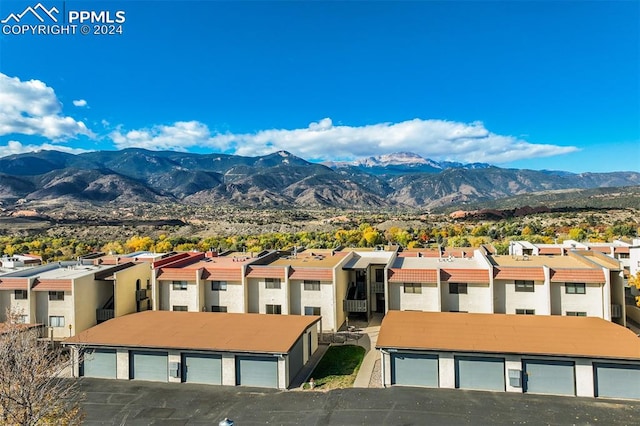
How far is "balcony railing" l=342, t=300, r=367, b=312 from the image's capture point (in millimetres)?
34188

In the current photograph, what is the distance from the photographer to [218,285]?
34250mm

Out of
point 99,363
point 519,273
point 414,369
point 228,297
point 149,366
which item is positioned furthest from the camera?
point 228,297

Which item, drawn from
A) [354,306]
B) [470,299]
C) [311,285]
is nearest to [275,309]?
[311,285]

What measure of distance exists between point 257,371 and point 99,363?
9.96m

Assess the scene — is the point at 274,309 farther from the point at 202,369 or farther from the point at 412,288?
the point at 412,288

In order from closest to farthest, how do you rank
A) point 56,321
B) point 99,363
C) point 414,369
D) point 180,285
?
point 414,369 → point 99,363 → point 56,321 → point 180,285

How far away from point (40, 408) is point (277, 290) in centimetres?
2002

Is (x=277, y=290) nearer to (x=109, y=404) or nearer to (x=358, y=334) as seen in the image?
(x=358, y=334)

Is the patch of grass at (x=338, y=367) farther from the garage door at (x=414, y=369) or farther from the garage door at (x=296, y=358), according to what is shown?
the garage door at (x=414, y=369)

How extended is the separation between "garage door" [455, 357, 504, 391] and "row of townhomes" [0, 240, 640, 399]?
0.05 metres

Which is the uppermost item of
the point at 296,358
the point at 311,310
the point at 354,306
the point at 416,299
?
the point at 416,299

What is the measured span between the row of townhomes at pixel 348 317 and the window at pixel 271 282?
0.26ft

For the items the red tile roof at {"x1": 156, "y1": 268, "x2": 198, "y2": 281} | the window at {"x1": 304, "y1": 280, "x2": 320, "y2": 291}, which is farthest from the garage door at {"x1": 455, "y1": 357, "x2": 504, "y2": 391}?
the red tile roof at {"x1": 156, "y1": 268, "x2": 198, "y2": 281}

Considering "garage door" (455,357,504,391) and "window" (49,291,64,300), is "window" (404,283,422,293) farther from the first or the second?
"window" (49,291,64,300)
